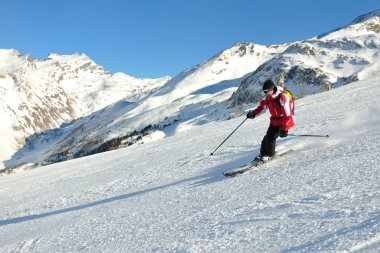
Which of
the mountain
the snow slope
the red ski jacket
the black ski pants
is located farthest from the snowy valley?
the mountain

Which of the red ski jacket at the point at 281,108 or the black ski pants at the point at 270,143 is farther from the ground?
the red ski jacket at the point at 281,108

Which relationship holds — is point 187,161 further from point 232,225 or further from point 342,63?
point 342,63

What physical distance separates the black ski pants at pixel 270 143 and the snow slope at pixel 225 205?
316mm

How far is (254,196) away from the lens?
293 inches

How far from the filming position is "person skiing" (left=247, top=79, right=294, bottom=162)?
32.8 ft

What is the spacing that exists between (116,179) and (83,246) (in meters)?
5.98

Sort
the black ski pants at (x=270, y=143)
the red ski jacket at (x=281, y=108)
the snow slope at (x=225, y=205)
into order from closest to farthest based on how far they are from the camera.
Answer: the snow slope at (x=225, y=205) → the red ski jacket at (x=281, y=108) → the black ski pants at (x=270, y=143)

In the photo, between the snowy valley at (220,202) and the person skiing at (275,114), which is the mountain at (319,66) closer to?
the snowy valley at (220,202)

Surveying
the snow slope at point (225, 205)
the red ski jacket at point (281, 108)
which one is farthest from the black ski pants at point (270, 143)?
the snow slope at point (225, 205)

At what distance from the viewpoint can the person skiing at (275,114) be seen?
32.8ft

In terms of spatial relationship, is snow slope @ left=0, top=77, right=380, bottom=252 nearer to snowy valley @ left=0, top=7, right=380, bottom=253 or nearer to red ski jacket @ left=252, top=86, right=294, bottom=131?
snowy valley @ left=0, top=7, right=380, bottom=253

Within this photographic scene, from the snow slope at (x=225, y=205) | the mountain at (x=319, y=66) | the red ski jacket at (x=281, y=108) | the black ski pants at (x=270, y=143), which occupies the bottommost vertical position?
the snow slope at (x=225, y=205)

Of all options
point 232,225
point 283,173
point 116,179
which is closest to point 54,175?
point 116,179

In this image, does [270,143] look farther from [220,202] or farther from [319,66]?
[319,66]
